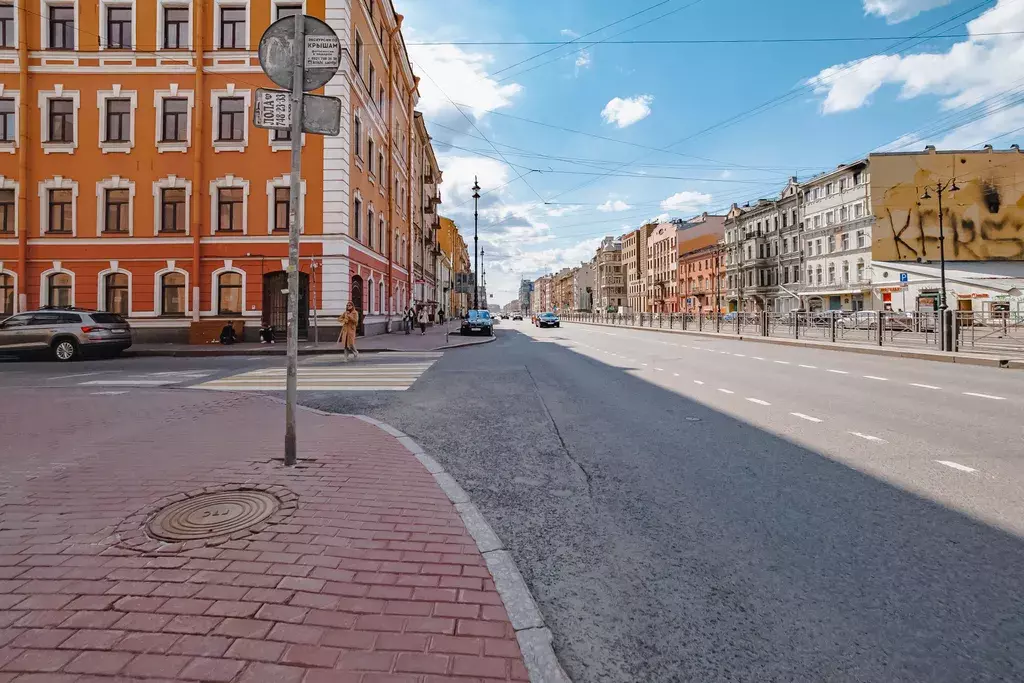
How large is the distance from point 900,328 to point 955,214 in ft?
129

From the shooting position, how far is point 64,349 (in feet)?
55.1

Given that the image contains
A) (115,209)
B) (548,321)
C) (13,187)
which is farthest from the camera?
(548,321)

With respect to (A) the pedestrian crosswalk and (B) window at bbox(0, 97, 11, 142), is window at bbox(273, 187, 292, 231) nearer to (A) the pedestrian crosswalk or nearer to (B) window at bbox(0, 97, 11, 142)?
(A) the pedestrian crosswalk

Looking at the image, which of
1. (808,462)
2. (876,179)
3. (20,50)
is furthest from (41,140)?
(876,179)

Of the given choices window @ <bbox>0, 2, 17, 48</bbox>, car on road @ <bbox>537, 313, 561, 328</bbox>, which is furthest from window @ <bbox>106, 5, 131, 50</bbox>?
car on road @ <bbox>537, 313, 561, 328</bbox>

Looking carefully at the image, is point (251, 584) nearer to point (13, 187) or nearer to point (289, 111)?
point (289, 111)

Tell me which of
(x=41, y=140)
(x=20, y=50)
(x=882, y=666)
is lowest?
(x=882, y=666)

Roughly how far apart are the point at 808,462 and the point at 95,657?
5498 mm

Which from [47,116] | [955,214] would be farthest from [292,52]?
[955,214]

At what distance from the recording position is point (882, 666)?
226cm

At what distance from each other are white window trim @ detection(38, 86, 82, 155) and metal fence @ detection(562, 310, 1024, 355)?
33924 mm

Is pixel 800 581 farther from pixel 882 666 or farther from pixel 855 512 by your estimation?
pixel 855 512

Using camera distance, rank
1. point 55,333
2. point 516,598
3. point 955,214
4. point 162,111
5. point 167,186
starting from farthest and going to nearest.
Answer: point 955,214 < point 162,111 < point 167,186 < point 55,333 < point 516,598

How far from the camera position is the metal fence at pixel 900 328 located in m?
16.7
